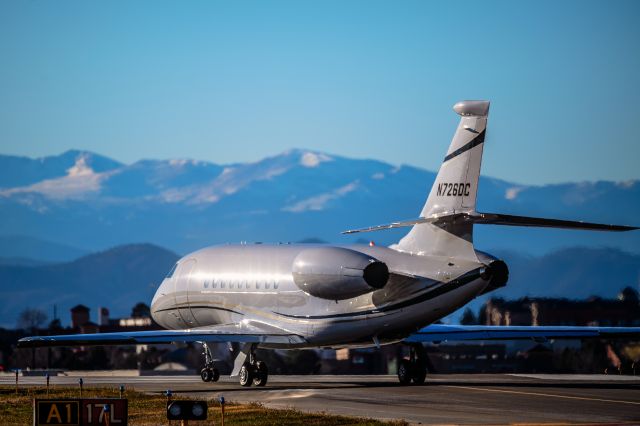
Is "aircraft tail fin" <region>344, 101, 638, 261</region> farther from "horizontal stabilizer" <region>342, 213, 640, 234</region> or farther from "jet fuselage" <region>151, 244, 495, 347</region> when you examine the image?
"jet fuselage" <region>151, 244, 495, 347</region>

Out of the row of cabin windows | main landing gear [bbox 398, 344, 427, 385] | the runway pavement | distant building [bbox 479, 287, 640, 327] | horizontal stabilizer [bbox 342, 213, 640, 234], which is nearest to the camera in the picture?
the runway pavement

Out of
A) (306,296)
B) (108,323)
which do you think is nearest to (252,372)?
(306,296)

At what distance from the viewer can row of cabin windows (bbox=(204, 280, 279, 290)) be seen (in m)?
47.0

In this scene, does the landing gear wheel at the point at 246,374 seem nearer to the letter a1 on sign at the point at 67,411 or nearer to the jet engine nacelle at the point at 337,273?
the jet engine nacelle at the point at 337,273

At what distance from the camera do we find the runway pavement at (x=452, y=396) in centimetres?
3247

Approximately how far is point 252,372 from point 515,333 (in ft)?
30.7

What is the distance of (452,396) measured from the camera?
127ft

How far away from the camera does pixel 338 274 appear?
4134cm

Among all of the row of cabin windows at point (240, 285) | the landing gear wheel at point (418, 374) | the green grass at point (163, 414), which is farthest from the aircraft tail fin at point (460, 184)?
the green grass at point (163, 414)

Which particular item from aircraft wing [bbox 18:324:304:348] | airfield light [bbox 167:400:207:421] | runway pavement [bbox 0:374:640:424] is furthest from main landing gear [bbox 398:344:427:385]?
airfield light [bbox 167:400:207:421]

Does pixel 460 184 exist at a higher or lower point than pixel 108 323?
lower

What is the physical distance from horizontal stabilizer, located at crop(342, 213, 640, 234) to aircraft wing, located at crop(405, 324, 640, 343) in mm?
6019

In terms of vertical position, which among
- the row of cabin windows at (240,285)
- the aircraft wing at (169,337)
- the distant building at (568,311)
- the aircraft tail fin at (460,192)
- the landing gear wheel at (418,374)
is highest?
the aircraft tail fin at (460,192)

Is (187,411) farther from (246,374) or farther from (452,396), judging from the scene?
(246,374)
